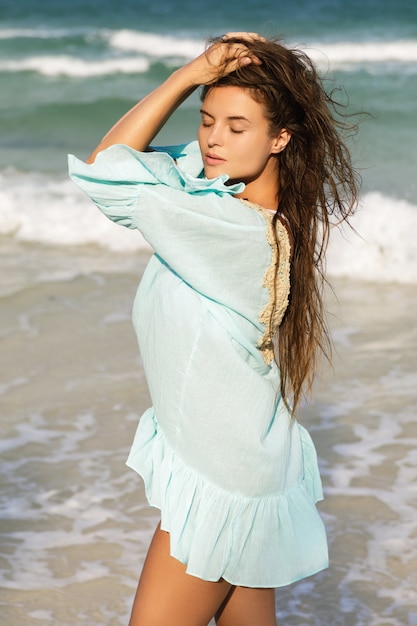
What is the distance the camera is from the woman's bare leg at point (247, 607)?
229 cm

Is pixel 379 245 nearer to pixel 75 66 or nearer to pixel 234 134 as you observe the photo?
pixel 234 134

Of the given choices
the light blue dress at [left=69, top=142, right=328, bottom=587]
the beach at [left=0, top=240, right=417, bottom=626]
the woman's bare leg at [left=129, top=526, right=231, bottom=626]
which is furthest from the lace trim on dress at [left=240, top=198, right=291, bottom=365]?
the beach at [left=0, top=240, right=417, bottom=626]

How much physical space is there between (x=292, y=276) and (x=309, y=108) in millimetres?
357

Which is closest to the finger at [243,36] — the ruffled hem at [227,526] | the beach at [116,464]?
the ruffled hem at [227,526]

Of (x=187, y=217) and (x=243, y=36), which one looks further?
(x=243, y=36)

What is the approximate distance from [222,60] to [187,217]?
1.16 ft

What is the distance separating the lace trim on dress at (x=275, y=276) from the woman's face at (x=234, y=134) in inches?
3.4

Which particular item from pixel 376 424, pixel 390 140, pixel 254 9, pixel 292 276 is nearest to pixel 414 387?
pixel 376 424

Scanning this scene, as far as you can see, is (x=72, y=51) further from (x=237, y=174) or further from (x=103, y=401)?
(x=237, y=174)

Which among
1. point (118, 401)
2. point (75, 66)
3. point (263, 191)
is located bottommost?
point (75, 66)

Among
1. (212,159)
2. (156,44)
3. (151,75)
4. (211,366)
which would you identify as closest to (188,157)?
(212,159)

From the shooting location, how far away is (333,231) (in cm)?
838

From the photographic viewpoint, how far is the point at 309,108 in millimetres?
2227

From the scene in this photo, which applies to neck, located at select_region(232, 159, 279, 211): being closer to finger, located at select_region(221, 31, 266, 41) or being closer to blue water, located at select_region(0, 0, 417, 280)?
finger, located at select_region(221, 31, 266, 41)
